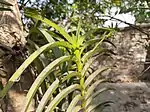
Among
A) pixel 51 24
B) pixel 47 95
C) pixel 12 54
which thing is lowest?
pixel 47 95

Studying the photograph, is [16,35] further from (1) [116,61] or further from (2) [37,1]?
(1) [116,61]

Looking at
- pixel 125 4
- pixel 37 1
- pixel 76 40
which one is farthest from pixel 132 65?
pixel 76 40

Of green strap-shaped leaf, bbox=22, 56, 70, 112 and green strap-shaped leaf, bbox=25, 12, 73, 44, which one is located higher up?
green strap-shaped leaf, bbox=25, 12, 73, 44

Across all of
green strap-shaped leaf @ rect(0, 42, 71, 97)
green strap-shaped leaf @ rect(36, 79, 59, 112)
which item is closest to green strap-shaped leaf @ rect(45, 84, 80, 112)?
green strap-shaped leaf @ rect(36, 79, 59, 112)

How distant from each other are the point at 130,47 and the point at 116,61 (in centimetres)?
18

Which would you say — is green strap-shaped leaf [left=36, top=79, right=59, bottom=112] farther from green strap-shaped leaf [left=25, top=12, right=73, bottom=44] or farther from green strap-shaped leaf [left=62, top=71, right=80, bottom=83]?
green strap-shaped leaf [left=25, top=12, right=73, bottom=44]

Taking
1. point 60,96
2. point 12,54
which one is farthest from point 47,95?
→ point 12,54

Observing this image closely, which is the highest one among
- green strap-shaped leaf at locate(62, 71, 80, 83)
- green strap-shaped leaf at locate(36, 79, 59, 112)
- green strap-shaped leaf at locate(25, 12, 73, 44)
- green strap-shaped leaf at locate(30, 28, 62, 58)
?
green strap-shaped leaf at locate(25, 12, 73, 44)

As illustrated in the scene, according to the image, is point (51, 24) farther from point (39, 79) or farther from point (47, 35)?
point (39, 79)

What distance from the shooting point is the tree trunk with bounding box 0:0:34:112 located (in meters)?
0.84

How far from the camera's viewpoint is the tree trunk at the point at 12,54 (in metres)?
0.84

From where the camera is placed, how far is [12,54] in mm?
850

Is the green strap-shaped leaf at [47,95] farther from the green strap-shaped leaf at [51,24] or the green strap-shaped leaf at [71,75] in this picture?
the green strap-shaped leaf at [51,24]

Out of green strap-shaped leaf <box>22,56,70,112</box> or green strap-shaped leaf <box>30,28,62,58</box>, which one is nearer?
green strap-shaped leaf <box>22,56,70,112</box>
